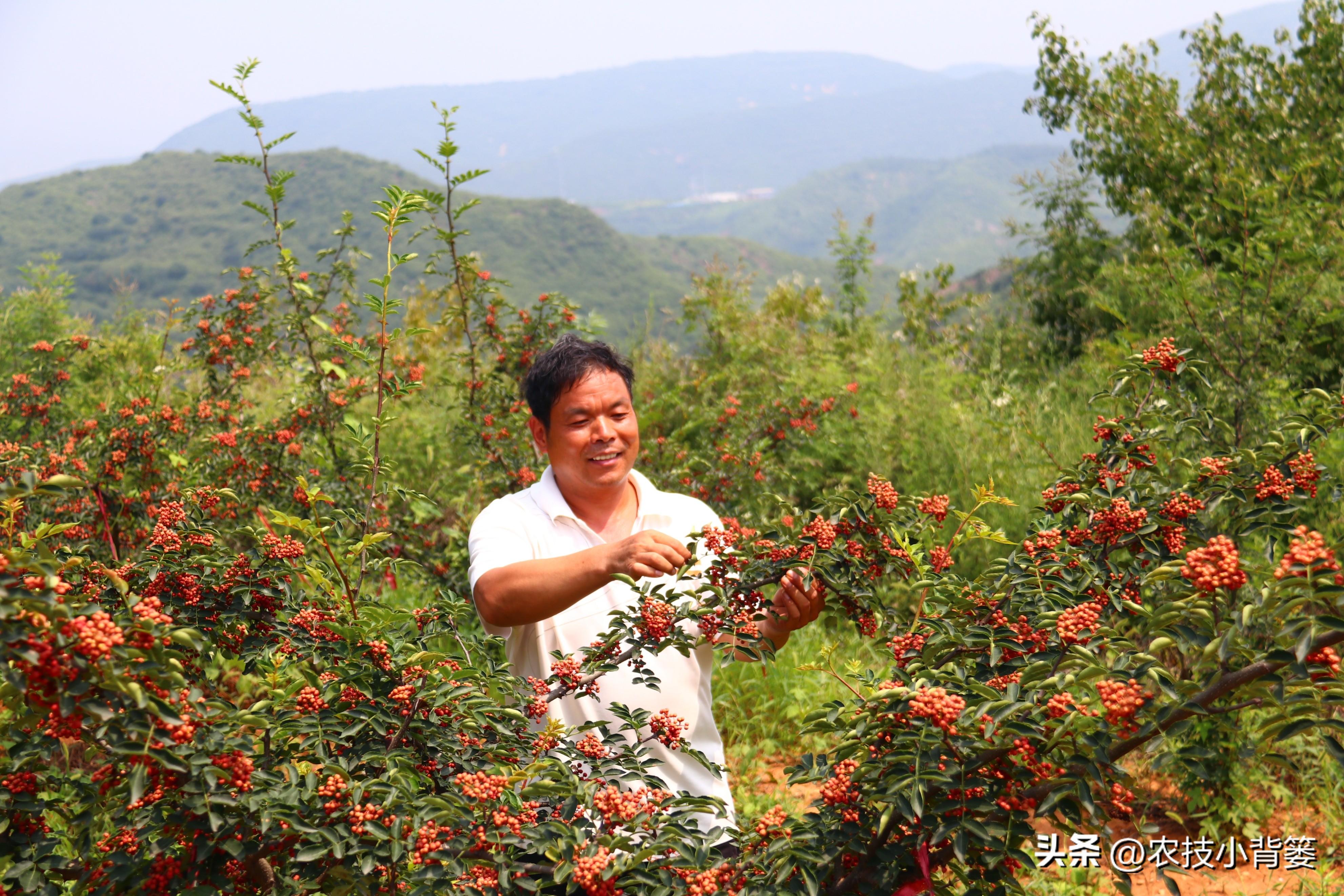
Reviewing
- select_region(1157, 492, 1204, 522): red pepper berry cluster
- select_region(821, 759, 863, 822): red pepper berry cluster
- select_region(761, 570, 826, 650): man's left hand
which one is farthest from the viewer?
select_region(761, 570, 826, 650): man's left hand

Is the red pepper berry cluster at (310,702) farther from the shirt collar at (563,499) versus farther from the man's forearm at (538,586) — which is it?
the shirt collar at (563,499)

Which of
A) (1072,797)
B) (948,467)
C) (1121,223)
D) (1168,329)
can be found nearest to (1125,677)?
(1072,797)

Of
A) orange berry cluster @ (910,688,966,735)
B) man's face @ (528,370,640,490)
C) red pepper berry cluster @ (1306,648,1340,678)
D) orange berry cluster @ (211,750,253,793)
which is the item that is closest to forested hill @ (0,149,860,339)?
man's face @ (528,370,640,490)

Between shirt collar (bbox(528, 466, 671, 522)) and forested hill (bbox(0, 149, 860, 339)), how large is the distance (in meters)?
56.0

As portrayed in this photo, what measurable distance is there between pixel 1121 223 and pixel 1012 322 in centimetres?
12841

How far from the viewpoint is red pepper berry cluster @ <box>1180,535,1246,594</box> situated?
1114mm

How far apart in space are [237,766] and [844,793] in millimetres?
879

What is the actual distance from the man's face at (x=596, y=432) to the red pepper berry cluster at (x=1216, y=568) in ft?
4.78

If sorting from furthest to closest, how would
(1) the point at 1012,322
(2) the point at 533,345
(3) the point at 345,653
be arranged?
1. (1) the point at 1012,322
2. (2) the point at 533,345
3. (3) the point at 345,653

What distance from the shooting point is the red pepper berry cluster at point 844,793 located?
53.3 inches

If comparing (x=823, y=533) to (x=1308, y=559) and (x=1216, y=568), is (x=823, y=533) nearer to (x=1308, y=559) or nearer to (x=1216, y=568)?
(x=1216, y=568)

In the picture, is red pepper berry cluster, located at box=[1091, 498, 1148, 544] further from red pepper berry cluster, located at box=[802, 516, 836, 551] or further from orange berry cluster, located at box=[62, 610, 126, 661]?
orange berry cluster, located at box=[62, 610, 126, 661]

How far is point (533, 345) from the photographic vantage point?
4504 millimetres

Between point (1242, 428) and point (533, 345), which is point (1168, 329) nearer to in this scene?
point (1242, 428)
